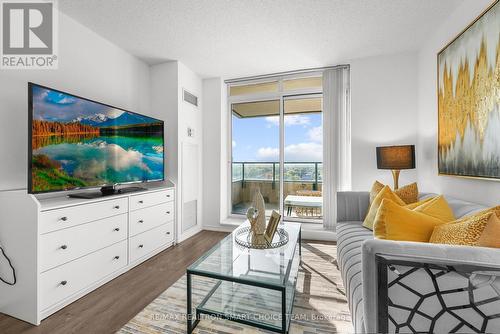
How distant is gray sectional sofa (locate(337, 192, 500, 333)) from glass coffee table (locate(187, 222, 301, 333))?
0.47m

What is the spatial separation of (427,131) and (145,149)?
3371mm

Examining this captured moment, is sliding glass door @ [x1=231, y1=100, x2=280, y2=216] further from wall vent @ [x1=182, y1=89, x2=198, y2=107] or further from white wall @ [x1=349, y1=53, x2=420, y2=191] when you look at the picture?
white wall @ [x1=349, y1=53, x2=420, y2=191]

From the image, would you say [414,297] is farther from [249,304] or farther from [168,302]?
[168,302]

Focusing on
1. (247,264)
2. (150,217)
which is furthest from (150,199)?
(247,264)

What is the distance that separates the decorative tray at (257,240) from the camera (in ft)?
5.77

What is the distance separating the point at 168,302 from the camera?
175 centimetres

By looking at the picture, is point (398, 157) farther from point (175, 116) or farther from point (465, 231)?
point (175, 116)

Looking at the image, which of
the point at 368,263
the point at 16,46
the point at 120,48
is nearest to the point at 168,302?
the point at 368,263

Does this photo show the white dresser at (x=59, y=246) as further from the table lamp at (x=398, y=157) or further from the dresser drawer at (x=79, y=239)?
the table lamp at (x=398, y=157)

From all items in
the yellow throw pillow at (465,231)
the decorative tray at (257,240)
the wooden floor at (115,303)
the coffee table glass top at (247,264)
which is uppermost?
the yellow throw pillow at (465,231)

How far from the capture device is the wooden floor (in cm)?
150

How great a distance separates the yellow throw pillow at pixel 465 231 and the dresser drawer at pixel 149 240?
253cm

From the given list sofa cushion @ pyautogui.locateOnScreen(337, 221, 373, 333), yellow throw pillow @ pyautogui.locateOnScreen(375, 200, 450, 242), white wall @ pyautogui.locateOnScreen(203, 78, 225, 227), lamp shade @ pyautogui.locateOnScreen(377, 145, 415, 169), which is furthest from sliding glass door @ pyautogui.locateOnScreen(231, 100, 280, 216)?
yellow throw pillow @ pyautogui.locateOnScreen(375, 200, 450, 242)

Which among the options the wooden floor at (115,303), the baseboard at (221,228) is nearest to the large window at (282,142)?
the baseboard at (221,228)
